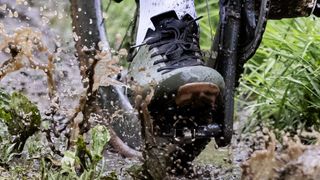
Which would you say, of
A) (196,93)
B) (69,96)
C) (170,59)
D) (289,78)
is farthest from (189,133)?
(289,78)

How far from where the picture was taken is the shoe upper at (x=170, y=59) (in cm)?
200

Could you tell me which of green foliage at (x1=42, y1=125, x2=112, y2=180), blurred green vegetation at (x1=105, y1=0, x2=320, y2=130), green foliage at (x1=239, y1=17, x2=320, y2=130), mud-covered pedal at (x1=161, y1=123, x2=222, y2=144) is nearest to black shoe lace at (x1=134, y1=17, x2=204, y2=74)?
mud-covered pedal at (x1=161, y1=123, x2=222, y2=144)

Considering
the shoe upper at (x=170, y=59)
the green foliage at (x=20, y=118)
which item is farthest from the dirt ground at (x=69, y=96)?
the shoe upper at (x=170, y=59)

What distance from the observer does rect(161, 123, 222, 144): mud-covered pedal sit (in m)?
2.04

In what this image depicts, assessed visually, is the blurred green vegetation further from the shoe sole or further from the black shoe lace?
the shoe sole

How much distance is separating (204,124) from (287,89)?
3.57 ft

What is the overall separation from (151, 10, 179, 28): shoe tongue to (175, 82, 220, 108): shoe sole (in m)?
0.35

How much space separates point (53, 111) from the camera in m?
2.12

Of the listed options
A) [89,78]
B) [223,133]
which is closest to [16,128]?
[89,78]

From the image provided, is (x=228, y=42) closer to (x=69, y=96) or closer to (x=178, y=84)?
(x=178, y=84)

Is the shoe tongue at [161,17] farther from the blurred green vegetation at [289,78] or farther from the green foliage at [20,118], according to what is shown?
the blurred green vegetation at [289,78]

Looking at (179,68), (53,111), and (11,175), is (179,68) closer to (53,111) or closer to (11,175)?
(53,111)

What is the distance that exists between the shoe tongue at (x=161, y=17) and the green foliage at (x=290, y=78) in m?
0.87

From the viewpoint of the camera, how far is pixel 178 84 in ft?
6.53
